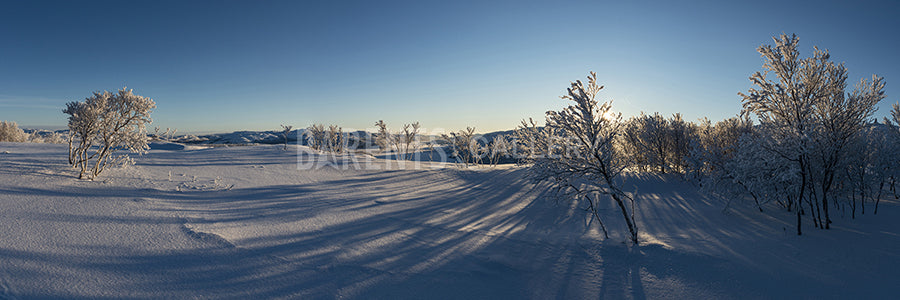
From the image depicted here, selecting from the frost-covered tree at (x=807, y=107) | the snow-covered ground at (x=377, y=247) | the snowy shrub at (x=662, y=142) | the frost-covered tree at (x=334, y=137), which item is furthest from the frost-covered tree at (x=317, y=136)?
the frost-covered tree at (x=807, y=107)

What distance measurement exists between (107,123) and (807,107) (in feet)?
42.4

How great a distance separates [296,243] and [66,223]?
9.45 ft

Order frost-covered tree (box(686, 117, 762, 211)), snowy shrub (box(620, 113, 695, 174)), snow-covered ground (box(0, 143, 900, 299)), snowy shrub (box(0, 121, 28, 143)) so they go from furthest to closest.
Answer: snowy shrub (box(0, 121, 28, 143)) → snowy shrub (box(620, 113, 695, 174)) → frost-covered tree (box(686, 117, 762, 211)) → snow-covered ground (box(0, 143, 900, 299))

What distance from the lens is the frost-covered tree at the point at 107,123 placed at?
6922 millimetres

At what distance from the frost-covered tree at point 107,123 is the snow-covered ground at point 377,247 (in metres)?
0.52

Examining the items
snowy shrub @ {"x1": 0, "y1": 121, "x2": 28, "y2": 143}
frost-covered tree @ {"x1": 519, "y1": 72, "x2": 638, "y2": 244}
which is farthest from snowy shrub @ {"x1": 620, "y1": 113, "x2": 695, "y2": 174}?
snowy shrub @ {"x1": 0, "y1": 121, "x2": 28, "y2": 143}

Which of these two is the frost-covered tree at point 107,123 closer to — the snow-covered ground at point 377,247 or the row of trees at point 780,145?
the snow-covered ground at point 377,247

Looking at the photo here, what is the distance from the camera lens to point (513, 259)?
14.4 ft

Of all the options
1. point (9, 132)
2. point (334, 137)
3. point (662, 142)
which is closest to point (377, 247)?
point (662, 142)

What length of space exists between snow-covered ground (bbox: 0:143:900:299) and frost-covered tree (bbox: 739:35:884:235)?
1.32 meters

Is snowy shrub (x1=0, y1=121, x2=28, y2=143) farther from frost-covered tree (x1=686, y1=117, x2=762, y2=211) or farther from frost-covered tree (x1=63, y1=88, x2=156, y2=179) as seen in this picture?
frost-covered tree (x1=686, y1=117, x2=762, y2=211)

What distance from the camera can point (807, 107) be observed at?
5.43 metres

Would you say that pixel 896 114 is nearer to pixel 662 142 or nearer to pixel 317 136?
pixel 662 142

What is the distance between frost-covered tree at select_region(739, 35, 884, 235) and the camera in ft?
18.0
